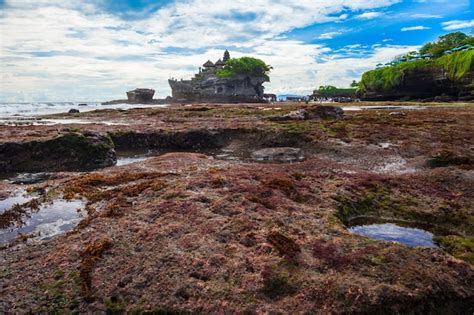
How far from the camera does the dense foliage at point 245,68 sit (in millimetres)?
160875

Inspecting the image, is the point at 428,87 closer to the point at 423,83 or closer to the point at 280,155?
the point at 423,83

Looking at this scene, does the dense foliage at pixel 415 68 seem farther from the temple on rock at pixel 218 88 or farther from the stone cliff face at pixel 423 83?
the temple on rock at pixel 218 88

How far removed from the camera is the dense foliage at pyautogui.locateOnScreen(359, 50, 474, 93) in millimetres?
81606

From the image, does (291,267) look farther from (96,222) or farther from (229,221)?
(96,222)

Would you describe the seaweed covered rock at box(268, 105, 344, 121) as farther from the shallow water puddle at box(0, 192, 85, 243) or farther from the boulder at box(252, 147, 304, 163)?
the shallow water puddle at box(0, 192, 85, 243)

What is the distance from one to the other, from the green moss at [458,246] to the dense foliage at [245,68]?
155 m

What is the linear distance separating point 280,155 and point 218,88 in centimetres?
13946

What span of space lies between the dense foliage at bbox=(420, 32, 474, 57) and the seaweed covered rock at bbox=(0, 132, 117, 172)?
117m

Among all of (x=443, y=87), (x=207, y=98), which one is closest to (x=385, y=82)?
(x=443, y=87)

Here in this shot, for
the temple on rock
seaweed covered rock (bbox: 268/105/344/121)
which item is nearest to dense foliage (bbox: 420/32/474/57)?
the temple on rock

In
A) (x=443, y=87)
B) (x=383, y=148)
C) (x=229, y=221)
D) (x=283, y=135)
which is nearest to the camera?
(x=229, y=221)

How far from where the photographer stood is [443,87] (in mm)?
91250

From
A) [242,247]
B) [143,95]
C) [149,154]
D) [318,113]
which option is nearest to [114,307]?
[242,247]

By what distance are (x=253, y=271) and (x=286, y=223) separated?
2.86m
